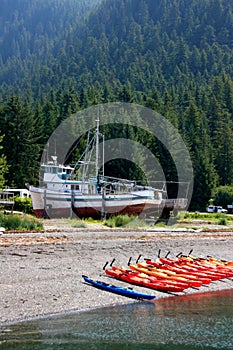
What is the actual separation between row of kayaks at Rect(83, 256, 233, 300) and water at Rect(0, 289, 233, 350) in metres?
1.72

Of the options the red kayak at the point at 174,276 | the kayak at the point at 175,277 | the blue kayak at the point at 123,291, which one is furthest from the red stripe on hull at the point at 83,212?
the blue kayak at the point at 123,291

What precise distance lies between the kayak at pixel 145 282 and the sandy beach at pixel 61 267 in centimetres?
29

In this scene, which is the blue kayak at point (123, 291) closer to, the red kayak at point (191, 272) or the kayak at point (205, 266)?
the red kayak at point (191, 272)

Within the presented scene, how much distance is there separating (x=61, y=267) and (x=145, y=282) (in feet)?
12.3

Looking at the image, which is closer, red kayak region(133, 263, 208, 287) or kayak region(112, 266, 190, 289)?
kayak region(112, 266, 190, 289)

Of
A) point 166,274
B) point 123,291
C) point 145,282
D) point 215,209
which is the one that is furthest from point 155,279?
point 215,209

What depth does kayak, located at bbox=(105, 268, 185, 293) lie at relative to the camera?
21.1 meters

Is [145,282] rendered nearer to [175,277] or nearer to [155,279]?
[155,279]

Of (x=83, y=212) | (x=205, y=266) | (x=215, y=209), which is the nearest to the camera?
(x=205, y=266)

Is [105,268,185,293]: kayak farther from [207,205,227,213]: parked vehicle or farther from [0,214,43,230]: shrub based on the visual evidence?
[207,205,227,213]: parked vehicle

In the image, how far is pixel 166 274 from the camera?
22938mm

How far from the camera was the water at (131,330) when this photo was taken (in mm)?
14518

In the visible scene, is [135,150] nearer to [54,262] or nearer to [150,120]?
[150,120]

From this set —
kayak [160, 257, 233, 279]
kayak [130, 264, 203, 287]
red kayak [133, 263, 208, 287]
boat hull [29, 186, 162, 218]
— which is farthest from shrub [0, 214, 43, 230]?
kayak [130, 264, 203, 287]
